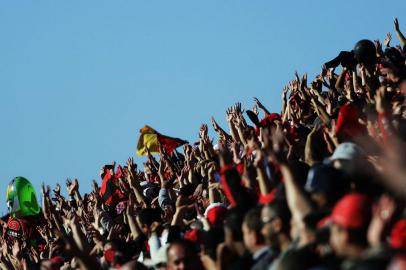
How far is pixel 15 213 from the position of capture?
17484 mm

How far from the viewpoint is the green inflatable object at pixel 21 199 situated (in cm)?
1753

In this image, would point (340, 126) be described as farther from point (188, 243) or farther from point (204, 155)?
point (204, 155)

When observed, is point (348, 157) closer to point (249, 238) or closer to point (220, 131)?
point (249, 238)

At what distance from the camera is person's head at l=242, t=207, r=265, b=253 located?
25.9ft

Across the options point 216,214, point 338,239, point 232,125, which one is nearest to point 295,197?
point 338,239

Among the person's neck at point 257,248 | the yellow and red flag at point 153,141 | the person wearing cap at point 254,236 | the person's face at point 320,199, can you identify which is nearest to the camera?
the person's face at point 320,199

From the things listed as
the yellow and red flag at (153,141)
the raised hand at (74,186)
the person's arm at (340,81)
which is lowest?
the person's arm at (340,81)

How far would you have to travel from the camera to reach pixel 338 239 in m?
6.49

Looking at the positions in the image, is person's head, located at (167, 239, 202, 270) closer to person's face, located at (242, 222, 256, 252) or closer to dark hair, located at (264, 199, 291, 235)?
person's face, located at (242, 222, 256, 252)

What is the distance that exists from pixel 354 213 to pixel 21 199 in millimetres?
12008

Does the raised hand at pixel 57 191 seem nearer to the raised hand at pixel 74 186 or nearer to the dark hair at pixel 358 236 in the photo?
the raised hand at pixel 74 186

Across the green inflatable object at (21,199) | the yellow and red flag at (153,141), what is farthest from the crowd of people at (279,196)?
the yellow and red flag at (153,141)

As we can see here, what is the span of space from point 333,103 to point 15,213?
6942mm

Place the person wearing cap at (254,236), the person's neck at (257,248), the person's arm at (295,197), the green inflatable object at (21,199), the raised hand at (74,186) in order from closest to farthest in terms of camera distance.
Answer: the person's arm at (295,197), the person wearing cap at (254,236), the person's neck at (257,248), the raised hand at (74,186), the green inflatable object at (21,199)
